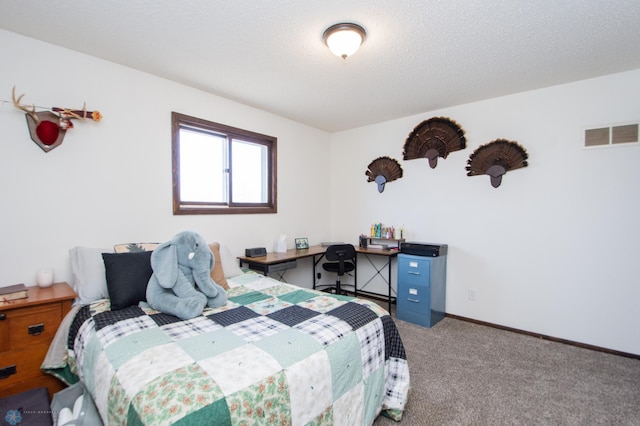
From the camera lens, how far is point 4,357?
5.71 feet

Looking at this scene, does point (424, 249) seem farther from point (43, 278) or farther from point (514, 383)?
point (43, 278)

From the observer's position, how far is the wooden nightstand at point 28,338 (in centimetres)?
174

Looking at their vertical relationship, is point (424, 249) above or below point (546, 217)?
below

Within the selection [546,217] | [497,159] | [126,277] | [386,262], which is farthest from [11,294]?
[546,217]

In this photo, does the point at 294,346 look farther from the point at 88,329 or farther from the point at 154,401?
the point at 88,329

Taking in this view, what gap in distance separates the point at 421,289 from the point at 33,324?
3.34 meters

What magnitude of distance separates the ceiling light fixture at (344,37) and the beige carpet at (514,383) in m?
2.51

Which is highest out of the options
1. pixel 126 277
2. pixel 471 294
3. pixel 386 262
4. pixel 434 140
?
pixel 434 140

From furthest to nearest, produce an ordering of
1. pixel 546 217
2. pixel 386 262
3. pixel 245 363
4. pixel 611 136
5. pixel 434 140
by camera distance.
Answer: pixel 386 262
pixel 434 140
pixel 546 217
pixel 611 136
pixel 245 363

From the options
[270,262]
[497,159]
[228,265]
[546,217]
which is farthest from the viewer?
[497,159]

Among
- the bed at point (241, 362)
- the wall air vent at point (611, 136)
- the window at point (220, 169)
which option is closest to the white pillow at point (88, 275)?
the bed at point (241, 362)

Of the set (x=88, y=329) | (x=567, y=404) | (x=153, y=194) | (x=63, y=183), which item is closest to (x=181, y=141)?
(x=153, y=194)

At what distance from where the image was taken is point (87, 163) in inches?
95.0

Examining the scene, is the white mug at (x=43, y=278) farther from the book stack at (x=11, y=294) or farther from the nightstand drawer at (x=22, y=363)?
the nightstand drawer at (x=22, y=363)
